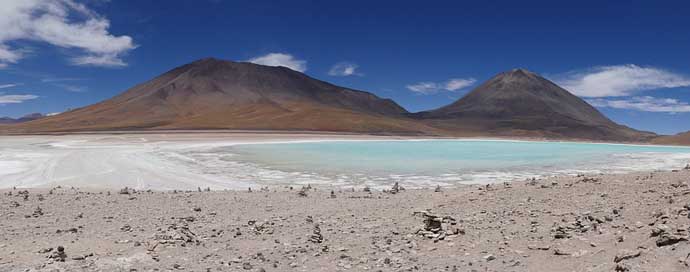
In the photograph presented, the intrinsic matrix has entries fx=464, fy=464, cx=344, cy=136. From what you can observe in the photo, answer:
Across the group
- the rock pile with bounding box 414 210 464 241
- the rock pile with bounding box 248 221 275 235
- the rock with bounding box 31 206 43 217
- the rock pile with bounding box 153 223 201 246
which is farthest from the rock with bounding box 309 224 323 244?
the rock with bounding box 31 206 43 217

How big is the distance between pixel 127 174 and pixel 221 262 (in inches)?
515

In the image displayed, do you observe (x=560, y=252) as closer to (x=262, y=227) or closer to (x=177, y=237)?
(x=262, y=227)

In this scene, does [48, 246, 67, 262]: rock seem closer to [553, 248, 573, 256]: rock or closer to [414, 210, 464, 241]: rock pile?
[414, 210, 464, 241]: rock pile

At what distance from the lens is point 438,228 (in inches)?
275

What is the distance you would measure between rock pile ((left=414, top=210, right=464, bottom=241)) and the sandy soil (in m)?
0.02

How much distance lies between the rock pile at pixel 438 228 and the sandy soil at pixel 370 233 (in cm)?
2

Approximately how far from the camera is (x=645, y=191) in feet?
27.6

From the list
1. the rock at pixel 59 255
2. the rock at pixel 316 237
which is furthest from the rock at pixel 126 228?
the rock at pixel 316 237

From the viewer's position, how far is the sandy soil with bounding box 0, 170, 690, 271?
18.6 ft

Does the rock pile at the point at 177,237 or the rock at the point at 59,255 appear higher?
the rock pile at the point at 177,237

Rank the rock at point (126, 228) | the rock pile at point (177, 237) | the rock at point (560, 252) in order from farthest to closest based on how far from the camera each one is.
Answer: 1. the rock at point (126, 228)
2. the rock pile at point (177, 237)
3. the rock at point (560, 252)

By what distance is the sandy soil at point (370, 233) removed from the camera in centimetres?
566

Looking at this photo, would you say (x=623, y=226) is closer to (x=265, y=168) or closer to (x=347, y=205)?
(x=347, y=205)

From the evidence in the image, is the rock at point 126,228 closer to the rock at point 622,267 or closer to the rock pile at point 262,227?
the rock pile at point 262,227
